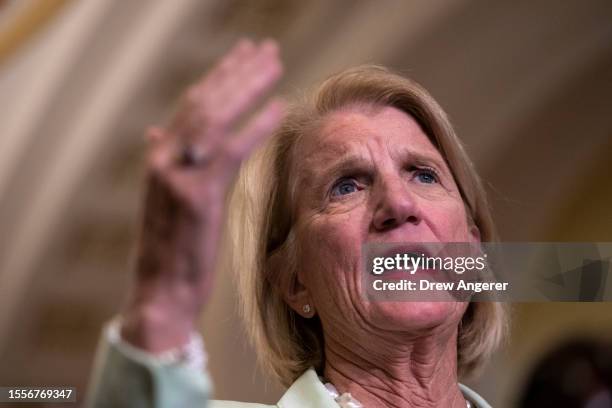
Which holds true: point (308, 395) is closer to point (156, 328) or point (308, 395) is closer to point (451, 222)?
point (451, 222)

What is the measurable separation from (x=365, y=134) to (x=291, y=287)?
321 millimetres

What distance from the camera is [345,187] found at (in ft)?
6.24

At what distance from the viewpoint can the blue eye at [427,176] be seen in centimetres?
191

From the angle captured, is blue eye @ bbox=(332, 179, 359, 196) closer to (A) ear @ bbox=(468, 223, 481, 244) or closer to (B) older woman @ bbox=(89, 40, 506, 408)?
(B) older woman @ bbox=(89, 40, 506, 408)

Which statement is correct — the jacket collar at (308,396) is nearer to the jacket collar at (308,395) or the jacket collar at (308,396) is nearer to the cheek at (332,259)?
the jacket collar at (308,395)

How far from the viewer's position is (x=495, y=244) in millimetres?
2066

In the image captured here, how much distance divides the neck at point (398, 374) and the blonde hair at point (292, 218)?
147 mm

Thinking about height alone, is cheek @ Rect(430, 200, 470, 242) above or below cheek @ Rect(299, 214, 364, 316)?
above

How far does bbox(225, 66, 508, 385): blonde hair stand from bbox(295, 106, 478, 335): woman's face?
1.2 inches

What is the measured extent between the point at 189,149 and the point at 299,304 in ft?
2.91

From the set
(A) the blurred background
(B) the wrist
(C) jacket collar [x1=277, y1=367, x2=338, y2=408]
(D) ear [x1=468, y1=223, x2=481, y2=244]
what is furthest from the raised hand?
(A) the blurred background

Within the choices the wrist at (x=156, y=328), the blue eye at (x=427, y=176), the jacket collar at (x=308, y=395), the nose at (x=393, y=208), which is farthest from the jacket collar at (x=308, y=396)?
the wrist at (x=156, y=328)

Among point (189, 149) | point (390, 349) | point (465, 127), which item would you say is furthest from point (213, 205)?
point (465, 127)

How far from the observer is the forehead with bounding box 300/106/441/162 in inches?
75.2
